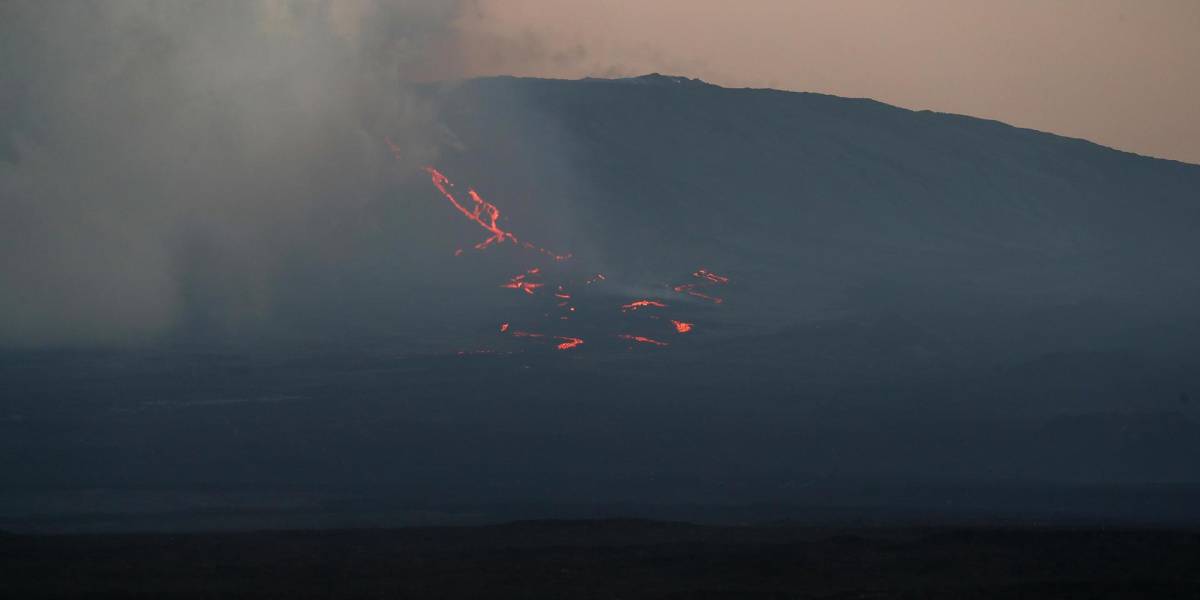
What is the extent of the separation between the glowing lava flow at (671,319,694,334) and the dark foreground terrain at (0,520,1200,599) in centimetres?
4227

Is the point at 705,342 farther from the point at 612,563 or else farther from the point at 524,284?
the point at 612,563

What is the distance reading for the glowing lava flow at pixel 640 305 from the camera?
8719 cm

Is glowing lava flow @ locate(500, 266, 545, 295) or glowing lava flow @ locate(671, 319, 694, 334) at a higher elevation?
glowing lava flow @ locate(500, 266, 545, 295)

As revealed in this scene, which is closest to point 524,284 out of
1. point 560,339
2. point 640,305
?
point 640,305

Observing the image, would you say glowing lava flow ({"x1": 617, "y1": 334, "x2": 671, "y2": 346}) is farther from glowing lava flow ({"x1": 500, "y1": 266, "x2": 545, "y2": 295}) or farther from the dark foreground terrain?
the dark foreground terrain

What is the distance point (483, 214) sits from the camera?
330ft

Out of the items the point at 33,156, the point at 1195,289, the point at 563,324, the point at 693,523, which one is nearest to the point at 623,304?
the point at 563,324

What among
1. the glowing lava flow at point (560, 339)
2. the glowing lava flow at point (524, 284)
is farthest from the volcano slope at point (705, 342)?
the glowing lava flow at point (524, 284)

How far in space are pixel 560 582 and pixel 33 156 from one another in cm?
6936

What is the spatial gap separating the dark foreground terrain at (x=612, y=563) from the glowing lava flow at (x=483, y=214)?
5742 centimetres

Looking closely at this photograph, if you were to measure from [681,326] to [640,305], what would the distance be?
13.8ft

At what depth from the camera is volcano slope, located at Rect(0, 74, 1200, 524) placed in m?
55.7

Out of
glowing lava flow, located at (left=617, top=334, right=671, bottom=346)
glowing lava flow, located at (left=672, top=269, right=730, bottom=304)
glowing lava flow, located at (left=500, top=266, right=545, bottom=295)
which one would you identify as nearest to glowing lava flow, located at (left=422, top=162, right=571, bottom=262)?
glowing lava flow, located at (left=500, top=266, right=545, bottom=295)

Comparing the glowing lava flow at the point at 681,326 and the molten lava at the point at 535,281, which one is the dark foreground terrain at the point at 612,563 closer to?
the molten lava at the point at 535,281
